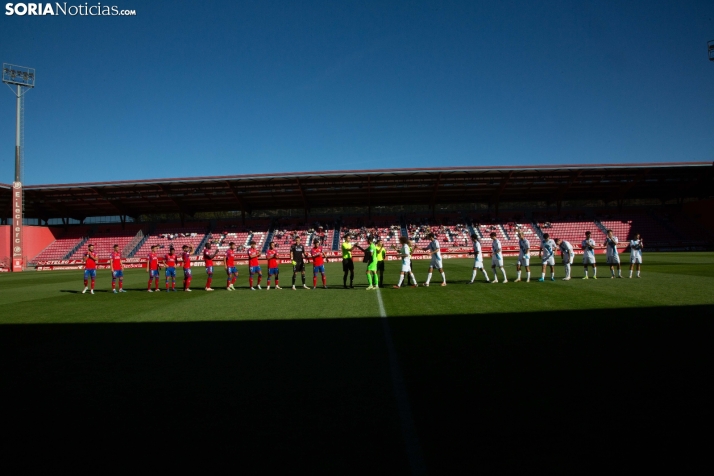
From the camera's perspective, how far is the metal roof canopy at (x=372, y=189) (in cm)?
4131

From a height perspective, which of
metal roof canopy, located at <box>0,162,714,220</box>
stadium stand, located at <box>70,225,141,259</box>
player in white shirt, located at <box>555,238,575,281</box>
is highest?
metal roof canopy, located at <box>0,162,714,220</box>

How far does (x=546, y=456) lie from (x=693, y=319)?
6.44 m

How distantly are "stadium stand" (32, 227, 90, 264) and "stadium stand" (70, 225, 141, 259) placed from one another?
1.18m

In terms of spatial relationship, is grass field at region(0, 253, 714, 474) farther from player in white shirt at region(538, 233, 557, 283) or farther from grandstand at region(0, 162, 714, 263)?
grandstand at region(0, 162, 714, 263)

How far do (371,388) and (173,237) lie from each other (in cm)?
4774

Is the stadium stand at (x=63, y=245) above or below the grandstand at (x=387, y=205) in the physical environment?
below

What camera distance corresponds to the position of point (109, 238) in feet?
161

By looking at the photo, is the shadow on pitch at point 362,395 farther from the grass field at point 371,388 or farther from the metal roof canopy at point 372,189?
the metal roof canopy at point 372,189

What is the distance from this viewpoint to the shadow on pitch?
10.5ft

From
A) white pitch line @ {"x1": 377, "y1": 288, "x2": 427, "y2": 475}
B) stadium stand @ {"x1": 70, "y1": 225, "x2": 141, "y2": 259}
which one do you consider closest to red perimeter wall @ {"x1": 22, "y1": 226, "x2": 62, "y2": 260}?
stadium stand @ {"x1": 70, "y1": 225, "x2": 141, "y2": 259}

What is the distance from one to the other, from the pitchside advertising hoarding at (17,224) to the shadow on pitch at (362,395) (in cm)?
3846

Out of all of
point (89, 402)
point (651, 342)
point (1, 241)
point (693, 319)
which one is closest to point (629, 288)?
point (693, 319)

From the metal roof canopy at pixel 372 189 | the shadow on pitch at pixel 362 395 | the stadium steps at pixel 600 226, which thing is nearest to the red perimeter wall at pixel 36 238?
the metal roof canopy at pixel 372 189

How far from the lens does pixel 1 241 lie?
148ft
